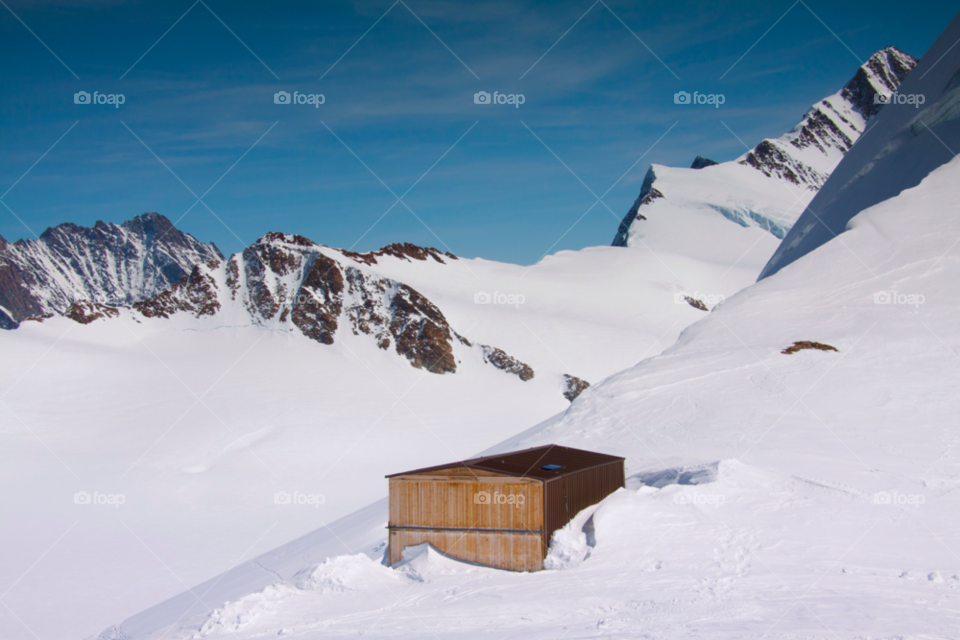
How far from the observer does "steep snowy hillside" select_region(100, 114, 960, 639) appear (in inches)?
507

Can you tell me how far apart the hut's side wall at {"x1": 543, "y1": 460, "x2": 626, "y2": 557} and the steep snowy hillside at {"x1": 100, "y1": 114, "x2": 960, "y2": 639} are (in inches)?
14.2

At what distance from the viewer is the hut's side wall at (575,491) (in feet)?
54.9

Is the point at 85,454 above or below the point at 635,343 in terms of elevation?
below

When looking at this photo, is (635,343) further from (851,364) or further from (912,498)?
(912,498)

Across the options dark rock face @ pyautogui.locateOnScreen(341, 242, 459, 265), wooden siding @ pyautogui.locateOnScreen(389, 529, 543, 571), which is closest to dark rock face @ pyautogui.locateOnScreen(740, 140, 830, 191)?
dark rock face @ pyautogui.locateOnScreen(341, 242, 459, 265)

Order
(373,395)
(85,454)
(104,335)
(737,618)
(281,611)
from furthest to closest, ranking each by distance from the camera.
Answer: (104,335), (373,395), (85,454), (281,611), (737,618)

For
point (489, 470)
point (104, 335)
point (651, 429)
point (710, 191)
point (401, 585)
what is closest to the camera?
point (401, 585)

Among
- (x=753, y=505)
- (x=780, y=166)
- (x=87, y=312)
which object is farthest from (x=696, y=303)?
(x=780, y=166)

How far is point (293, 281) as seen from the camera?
180 ft

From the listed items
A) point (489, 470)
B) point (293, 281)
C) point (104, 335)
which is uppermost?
point (293, 281)

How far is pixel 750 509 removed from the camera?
17.4 metres

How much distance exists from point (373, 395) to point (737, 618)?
3362 centimetres

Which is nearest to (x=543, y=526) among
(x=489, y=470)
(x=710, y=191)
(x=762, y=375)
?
(x=489, y=470)

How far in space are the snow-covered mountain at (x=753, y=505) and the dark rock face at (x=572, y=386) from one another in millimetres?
16556
